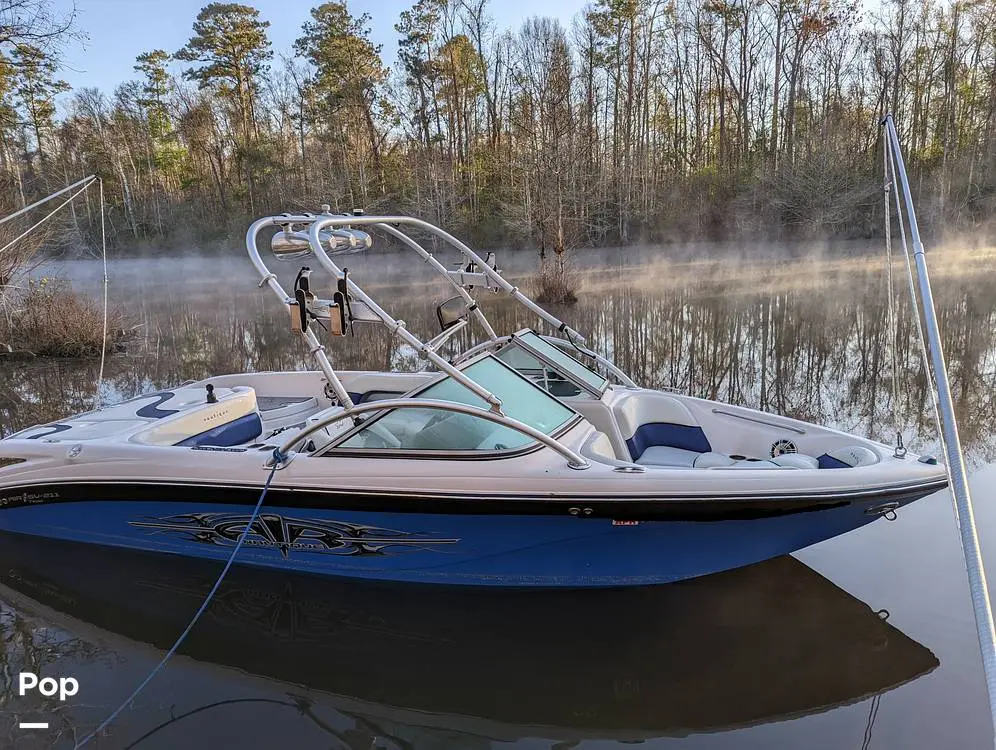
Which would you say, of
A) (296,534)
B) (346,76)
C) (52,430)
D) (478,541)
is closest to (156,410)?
(52,430)

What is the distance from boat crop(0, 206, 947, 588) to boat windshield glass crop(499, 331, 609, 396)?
0.21m

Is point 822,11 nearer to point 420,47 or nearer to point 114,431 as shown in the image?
point 420,47

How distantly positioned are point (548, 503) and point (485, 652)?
877 millimetres

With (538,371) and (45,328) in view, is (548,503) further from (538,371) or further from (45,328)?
(45,328)

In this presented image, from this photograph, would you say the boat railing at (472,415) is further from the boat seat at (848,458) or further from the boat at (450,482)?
the boat seat at (848,458)

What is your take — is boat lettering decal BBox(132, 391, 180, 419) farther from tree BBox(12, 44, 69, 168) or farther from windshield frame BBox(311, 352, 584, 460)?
tree BBox(12, 44, 69, 168)

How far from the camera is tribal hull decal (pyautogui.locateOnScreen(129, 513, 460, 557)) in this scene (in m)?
3.59

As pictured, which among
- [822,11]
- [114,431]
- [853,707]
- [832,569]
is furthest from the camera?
[822,11]

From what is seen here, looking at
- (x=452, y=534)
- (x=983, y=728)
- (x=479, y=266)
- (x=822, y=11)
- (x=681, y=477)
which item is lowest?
(x=983, y=728)

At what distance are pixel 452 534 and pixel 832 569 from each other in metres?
2.42

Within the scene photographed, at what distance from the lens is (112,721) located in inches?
115

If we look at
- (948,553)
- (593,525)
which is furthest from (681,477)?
(948,553)

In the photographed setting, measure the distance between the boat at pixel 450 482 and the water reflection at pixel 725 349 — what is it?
2.94 meters

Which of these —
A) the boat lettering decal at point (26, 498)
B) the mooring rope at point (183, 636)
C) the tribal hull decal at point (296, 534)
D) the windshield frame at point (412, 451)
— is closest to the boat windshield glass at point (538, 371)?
the windshield frame at point (412, 451)
